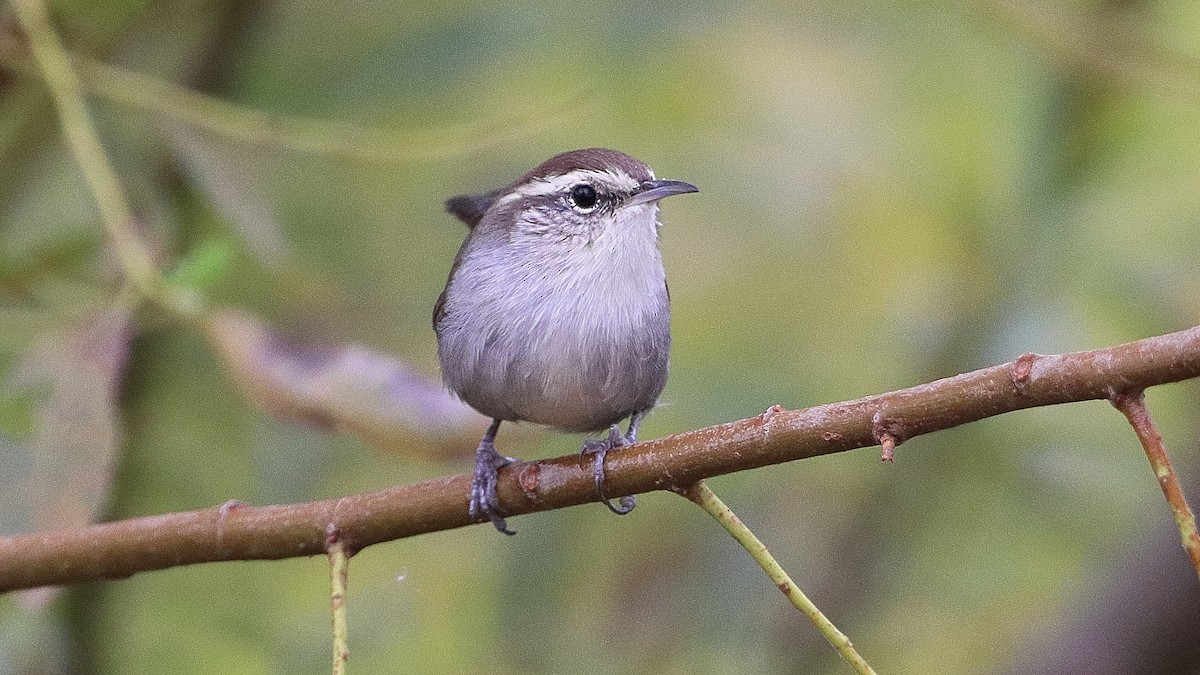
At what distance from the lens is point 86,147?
3326 millimetres

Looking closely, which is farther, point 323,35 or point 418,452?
point 323,35

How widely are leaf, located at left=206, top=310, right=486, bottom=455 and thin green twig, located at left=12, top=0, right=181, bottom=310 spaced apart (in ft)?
0.81

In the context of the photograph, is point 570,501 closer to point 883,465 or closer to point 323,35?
point 883,465

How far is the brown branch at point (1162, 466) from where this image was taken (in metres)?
1.50

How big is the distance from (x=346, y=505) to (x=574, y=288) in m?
1.07

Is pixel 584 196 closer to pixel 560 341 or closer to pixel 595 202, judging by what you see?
pixel 595 202

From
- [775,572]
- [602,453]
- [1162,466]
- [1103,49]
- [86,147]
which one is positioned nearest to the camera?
[1162,466]

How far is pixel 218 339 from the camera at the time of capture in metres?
3.00

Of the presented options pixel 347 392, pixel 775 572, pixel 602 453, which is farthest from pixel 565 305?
pixel 775 572

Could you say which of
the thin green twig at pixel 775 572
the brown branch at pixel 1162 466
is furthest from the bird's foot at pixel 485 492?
the brown branch at pixel 1162 466

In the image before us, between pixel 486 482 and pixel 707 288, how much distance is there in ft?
6.61

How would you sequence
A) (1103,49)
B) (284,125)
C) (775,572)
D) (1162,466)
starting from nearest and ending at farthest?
(1162,466)
(775,572)
(284,125)
(1103,49)

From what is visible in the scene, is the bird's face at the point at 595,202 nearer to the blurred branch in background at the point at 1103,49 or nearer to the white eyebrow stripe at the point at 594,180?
the white eyebrow stripe at the point at 594,180

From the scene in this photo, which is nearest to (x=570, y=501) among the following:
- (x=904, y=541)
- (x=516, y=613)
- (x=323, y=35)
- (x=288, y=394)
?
(x=288, y=394)
